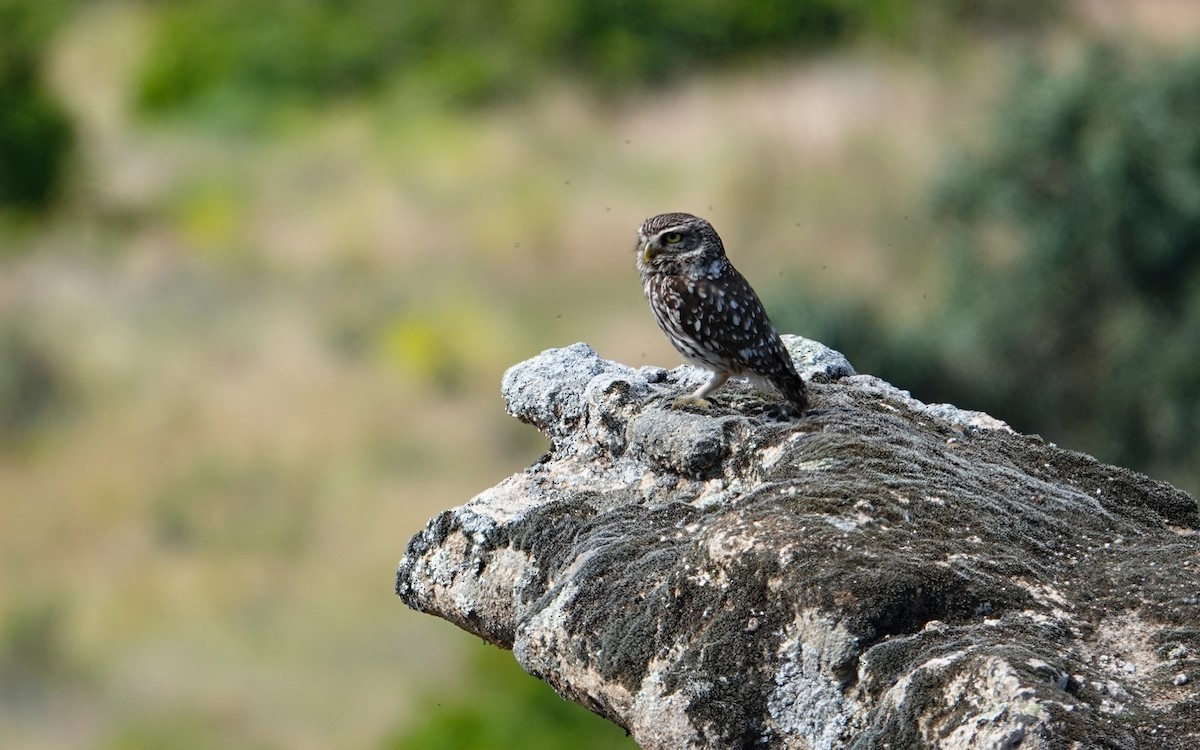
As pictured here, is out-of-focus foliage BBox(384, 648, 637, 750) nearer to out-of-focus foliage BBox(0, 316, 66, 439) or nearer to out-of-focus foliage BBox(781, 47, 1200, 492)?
out-of-focus foliage BBox(781, 47, 1200, 492)

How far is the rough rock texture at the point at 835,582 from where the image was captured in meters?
4.28

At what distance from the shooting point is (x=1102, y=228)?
2098 centimetres

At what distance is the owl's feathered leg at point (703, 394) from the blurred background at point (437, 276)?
1087 cm

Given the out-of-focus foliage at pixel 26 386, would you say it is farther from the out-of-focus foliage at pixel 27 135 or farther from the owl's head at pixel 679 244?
the owl's head at pixel 679 244

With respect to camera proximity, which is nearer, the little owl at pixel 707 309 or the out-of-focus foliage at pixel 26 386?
the little owl at pixel 707 309

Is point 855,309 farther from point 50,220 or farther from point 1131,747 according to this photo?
point 50,220

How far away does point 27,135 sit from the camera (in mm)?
40719

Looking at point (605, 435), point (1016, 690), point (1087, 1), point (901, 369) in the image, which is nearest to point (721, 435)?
point (605, 435)

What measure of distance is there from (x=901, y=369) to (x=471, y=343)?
10.4 m

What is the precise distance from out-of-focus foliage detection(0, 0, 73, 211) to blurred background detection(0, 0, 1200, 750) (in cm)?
12

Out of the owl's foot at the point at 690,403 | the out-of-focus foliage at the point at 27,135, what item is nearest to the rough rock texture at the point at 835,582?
the owl's foot at the point at 690,403

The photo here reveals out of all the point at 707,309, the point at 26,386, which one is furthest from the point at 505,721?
the point at 26,386

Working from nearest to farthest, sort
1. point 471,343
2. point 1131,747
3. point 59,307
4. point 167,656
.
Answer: point 1131,747 < point 167,656 < point 471,343 < point 59,307

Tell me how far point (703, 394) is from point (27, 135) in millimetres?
37419
